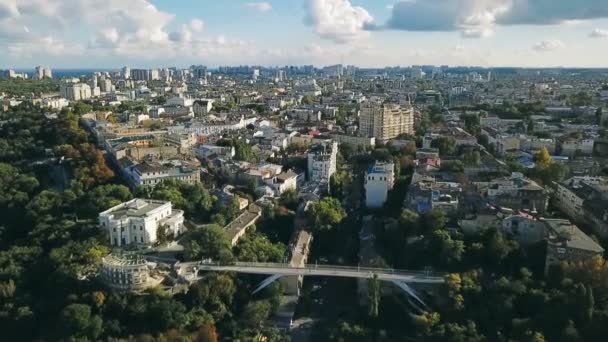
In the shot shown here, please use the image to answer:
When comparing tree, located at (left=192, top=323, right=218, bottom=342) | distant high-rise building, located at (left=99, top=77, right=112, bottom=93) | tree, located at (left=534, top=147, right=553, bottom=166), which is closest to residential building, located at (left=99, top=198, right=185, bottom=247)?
tree, located at (left=192, top=323, right=218, bottom=342)

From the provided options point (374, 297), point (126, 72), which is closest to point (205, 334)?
point (374, 297)

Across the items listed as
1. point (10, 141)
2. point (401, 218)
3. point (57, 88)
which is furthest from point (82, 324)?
point (57, 88)

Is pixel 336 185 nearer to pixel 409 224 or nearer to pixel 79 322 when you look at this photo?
pixel 409 224

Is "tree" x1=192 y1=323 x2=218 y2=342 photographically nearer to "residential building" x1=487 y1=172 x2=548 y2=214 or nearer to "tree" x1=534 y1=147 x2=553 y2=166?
"residential building" x1=487 y1=172 x2=548 y2=214

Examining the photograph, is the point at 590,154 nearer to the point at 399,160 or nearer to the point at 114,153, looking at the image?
the point at 399,160

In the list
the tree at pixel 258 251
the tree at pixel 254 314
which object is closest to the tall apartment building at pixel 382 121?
the tree at pixel 258 251

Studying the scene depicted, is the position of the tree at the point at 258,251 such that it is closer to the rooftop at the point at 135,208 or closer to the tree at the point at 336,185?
the rooftop at the point at 135,208
